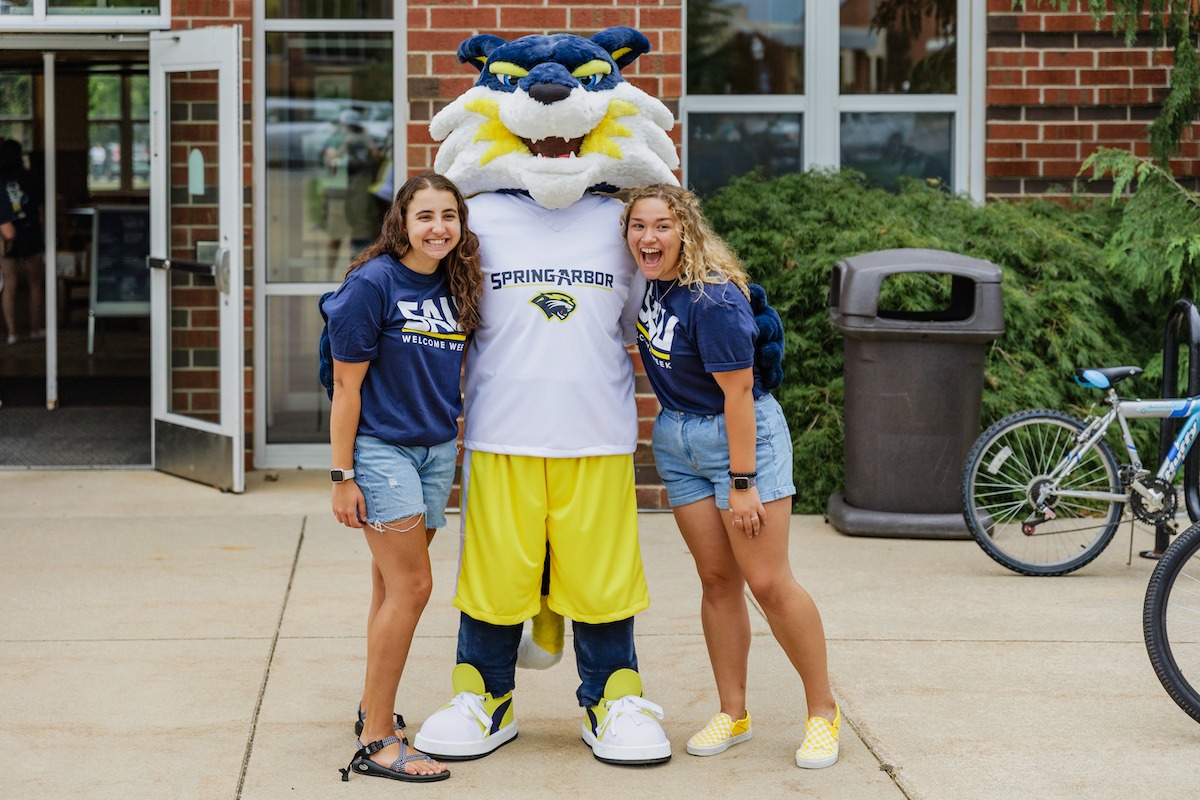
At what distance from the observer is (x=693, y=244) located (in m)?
4.05

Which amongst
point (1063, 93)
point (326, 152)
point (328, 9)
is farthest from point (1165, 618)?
point (328, 9)

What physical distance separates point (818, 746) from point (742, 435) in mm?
873

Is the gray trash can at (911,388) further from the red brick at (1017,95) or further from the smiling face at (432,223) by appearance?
the smiling face at (432,223)

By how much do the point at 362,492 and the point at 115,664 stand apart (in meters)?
1.51

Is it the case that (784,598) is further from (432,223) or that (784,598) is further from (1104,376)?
(1104,376)

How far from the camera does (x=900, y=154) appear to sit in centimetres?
847

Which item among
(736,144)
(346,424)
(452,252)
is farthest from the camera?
(736,144)

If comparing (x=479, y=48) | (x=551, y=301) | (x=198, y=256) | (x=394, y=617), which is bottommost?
(x=394, y=617)

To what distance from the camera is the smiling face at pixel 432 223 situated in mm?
3992

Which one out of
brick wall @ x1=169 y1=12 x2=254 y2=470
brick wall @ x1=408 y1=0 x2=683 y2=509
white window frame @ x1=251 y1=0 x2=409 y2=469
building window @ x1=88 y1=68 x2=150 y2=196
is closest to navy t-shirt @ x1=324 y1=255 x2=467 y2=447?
brick wall @ x1=408 y1=0 x2=683 y2=509

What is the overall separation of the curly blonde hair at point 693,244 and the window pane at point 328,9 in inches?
175

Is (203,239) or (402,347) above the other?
(203,239)

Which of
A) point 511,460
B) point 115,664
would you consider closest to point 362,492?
point 511,460

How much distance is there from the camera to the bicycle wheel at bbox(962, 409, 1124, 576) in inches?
247
